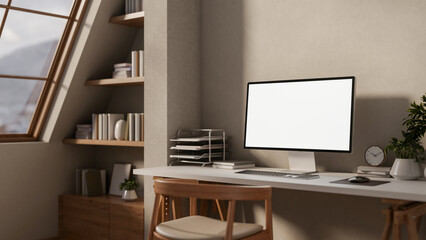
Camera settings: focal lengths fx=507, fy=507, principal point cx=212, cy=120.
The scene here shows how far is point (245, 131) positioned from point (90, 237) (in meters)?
1.67

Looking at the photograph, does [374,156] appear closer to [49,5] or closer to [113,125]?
[113,125]

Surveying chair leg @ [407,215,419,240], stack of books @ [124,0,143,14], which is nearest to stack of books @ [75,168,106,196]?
stack of books @ [124,0,143,14]

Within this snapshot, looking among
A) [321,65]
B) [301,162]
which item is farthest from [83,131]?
[321,65]

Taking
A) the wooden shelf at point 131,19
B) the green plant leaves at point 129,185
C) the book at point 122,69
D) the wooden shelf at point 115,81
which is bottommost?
the green plant leaves at point 129,185

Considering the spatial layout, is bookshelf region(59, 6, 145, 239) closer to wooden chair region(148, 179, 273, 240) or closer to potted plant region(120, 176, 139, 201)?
potted plant region(120, 176, 139, 201)

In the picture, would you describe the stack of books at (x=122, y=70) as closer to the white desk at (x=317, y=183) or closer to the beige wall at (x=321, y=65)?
the beige wall at (x=321, y=65)

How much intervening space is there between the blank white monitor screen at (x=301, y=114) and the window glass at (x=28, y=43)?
179 centimetres

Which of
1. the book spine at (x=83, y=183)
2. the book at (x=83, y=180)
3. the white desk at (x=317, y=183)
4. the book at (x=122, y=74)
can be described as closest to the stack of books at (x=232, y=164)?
the white desk at (x=317, y=183)

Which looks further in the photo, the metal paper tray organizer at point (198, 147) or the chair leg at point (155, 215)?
the metal paper tray organizer at point (198, 147)

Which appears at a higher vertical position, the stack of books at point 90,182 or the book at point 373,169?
the book at point 373,169

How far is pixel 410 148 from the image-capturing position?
8.78 feet

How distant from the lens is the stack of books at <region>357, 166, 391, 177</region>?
2783 mm

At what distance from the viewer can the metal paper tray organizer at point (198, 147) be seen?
3434 mm

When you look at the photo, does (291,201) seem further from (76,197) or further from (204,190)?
(76,197)
